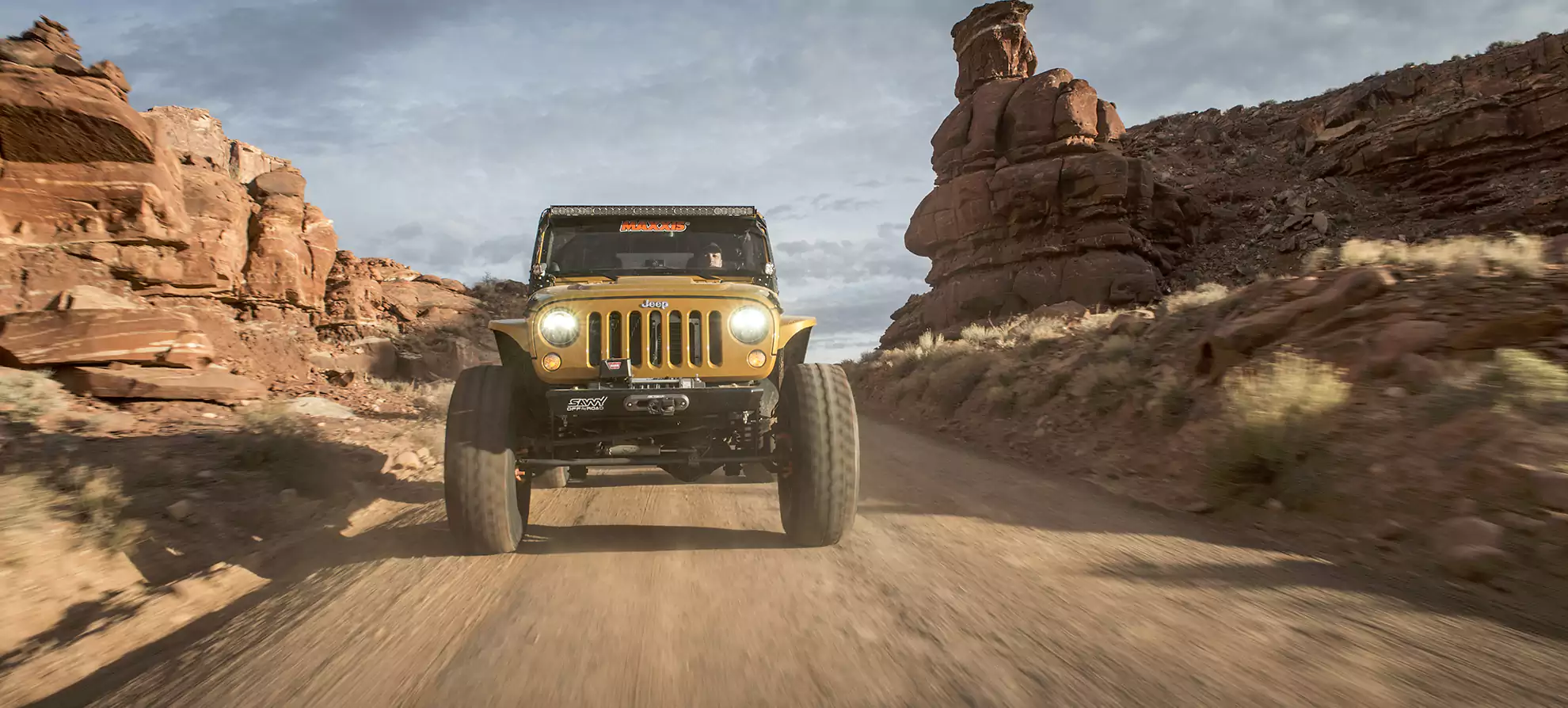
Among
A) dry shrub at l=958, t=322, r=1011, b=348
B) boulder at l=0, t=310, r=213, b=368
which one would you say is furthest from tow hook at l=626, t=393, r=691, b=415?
dry shrub at l=958, t=322, r=1011, b=348

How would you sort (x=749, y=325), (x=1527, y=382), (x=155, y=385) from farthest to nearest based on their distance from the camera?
(x=155, y=385), (x=1527, y=382), (x=749, y=325)

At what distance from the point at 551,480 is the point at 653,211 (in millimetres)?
2774

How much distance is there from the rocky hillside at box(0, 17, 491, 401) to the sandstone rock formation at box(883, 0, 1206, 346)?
25839mm

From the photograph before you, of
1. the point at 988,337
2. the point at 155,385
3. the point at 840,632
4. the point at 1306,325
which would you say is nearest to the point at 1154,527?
the point at 840,632

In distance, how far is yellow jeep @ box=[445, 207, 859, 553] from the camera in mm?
4184

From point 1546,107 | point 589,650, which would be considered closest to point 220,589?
point 589,650

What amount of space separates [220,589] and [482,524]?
4.80 feet

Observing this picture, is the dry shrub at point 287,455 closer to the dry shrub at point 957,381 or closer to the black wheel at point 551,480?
the black wheel at point 551,480

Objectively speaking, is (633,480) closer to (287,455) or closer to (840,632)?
(287,455)

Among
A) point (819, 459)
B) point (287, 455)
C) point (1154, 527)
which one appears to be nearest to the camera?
point (819, 459)

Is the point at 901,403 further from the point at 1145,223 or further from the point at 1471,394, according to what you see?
the point at 1145,223

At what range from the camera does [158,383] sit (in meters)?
9.38

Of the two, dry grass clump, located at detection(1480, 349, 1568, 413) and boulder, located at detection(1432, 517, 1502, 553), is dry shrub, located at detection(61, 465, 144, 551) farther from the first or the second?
dry grass clump, located at detection(1480, 349, 1568, 413)

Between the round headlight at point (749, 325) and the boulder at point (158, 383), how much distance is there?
956cm
